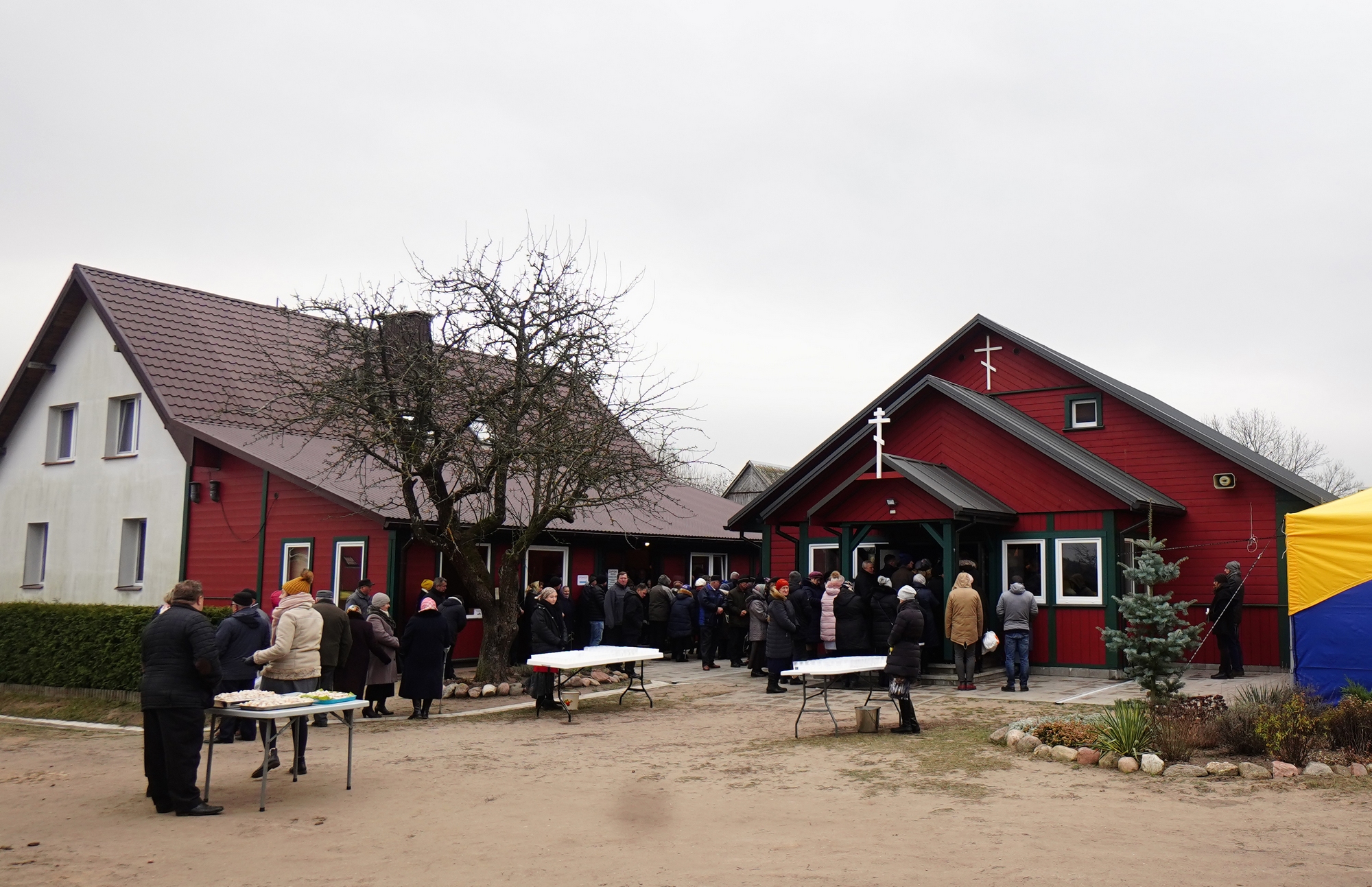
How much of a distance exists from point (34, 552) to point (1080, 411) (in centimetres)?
2234

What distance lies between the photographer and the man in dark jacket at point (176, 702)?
27.9 feet

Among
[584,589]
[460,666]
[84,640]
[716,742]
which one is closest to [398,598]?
[460,666]

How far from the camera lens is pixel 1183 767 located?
9.57 m

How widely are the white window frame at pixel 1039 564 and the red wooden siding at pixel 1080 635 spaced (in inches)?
15.4

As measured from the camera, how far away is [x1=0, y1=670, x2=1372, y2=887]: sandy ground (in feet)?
22.1

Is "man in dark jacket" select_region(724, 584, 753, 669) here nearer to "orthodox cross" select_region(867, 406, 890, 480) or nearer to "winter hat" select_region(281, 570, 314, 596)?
"orthodox cross" select_region(867, 406, 890, 480)

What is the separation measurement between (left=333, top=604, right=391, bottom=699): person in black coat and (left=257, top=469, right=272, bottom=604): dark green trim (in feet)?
25.8

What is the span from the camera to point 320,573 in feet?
65.5

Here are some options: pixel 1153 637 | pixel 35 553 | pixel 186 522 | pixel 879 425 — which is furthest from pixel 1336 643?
pixel 35 553

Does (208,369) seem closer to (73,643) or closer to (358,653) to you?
(73,643)

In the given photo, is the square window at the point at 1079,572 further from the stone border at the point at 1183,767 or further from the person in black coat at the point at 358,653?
the person in black coat at the point at 358,653

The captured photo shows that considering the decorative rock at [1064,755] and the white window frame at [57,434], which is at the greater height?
the white window frame at [57,434]

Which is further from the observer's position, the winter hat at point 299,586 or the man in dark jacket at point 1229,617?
the man in dark jacket at point 1229,617

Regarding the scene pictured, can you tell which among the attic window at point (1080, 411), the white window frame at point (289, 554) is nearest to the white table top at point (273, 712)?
the white window frame at point (289, 554)
